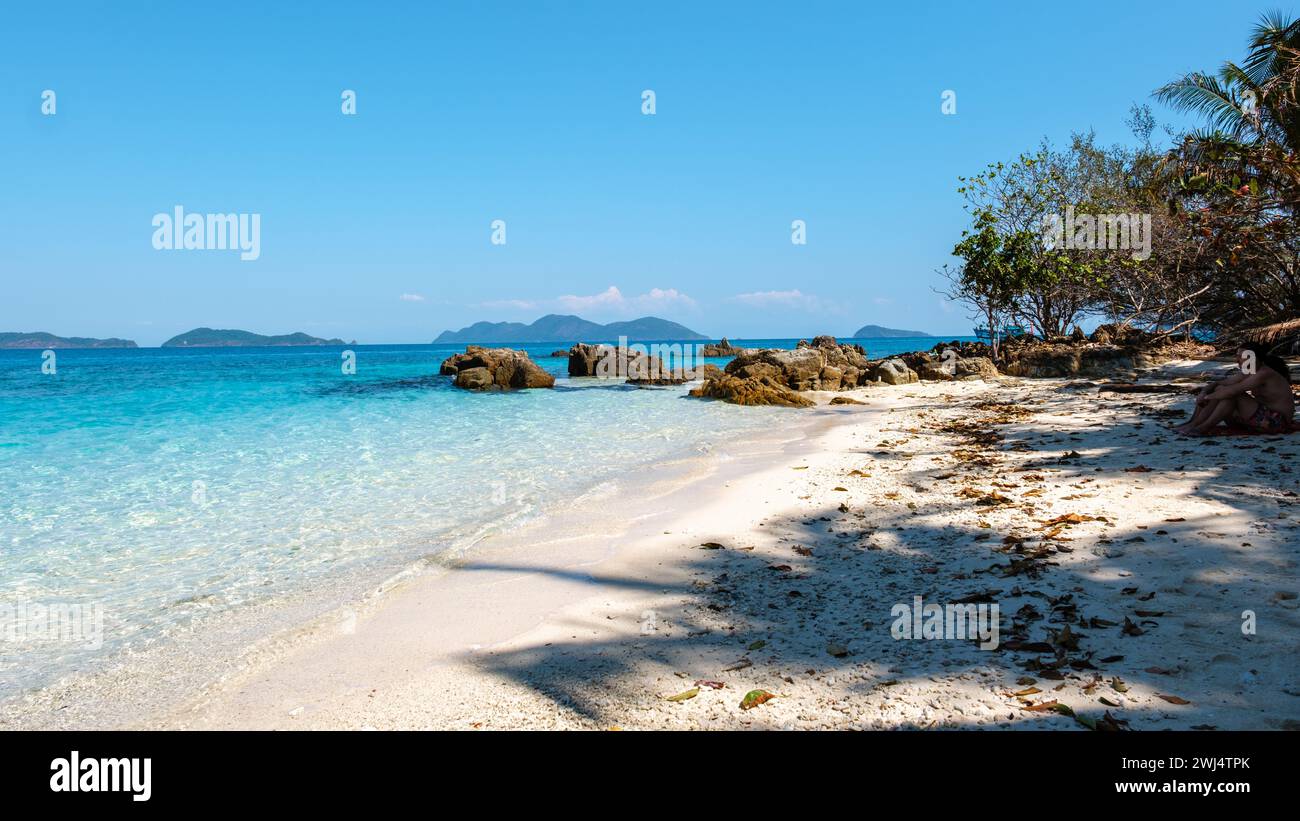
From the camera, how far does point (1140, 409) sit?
12.3 meters

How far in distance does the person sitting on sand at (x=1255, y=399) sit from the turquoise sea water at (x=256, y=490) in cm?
775

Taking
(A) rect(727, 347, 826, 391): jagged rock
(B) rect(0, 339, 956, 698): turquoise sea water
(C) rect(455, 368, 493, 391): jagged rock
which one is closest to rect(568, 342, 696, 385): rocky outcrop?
(A) rect(727, 347, 826, 391): jagged rock

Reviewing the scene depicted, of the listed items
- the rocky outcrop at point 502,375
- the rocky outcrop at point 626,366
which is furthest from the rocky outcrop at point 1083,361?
the rocky outcrop at point 502,375

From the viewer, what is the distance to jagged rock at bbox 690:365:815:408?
21.2 metres

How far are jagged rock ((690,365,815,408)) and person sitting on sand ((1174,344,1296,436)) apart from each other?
11999 millimetres

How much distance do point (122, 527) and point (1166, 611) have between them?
10.5 metres

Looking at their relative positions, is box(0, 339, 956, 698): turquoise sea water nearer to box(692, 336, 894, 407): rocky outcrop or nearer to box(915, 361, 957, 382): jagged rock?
box(692, 336, 894, 407): rocky outcrop

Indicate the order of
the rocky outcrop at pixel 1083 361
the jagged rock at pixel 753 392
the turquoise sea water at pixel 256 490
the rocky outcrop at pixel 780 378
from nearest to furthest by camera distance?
the turquoise sea water at pixel 256 490 → the jagged rock at pixel 753 392 → the rocky outcrop at pixel 780 378 → the rocky outcrop at pixel 1083 361

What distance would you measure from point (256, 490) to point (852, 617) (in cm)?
951

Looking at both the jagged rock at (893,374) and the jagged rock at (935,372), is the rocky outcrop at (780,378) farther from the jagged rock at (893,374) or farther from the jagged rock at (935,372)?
the jagged rock at (935,372)

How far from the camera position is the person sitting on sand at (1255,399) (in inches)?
324

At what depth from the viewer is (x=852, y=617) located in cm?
428
